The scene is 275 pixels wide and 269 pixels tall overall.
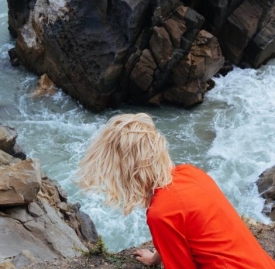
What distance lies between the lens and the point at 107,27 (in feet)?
56.2

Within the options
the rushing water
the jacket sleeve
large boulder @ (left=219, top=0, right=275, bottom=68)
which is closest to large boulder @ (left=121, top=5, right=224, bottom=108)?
the rushing water

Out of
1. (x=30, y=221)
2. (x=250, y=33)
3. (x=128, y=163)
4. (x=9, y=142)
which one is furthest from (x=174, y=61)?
(x=128, y=163)

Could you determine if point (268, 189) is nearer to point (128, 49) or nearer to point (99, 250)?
point (128, 49)

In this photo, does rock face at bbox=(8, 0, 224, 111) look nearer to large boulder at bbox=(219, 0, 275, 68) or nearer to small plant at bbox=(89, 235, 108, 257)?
large boulder at bbox=(219, 0, 275, 68)

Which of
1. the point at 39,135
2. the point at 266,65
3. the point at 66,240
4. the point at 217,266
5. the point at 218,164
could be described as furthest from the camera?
the point at 266,65

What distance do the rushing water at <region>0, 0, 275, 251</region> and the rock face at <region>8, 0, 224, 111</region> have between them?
68cm

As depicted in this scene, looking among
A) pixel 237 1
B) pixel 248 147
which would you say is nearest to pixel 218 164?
pixel 248 147

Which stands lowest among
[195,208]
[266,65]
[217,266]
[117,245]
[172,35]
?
[117,245]

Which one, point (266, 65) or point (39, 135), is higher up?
point (266, 65)

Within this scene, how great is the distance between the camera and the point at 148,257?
4176 mm

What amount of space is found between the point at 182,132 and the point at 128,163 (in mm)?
13904

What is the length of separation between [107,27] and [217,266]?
588 inches

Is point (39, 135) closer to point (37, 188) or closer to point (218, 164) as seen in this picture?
point (218, 164)

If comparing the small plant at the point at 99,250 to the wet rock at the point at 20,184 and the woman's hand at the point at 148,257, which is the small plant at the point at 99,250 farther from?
the wet rock at the point at 20,184
